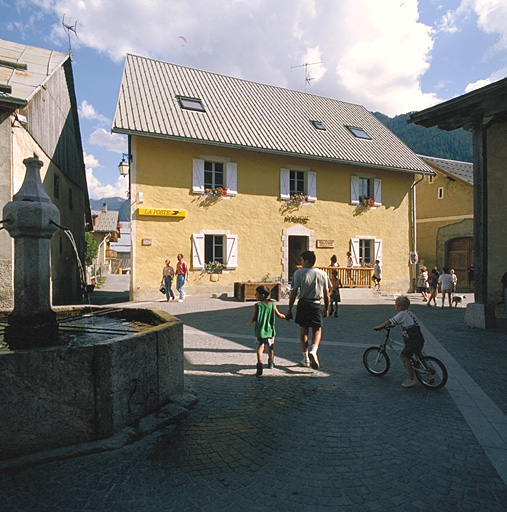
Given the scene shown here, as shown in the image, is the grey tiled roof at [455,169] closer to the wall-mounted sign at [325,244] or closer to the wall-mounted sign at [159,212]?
the wall-mounted sign at [325,244]

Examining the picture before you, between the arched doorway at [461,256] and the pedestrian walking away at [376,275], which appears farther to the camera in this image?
the arched doorway at [461,256]

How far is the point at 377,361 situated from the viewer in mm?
5352

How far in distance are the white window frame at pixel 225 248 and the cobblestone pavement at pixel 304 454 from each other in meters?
10.3

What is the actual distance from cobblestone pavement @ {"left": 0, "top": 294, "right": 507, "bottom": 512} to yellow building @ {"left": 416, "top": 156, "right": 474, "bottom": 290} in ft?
66.5

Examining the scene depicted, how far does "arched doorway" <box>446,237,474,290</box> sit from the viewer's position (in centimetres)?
2342

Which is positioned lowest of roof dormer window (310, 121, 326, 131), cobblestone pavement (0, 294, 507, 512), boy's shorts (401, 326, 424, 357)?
cobblestone pavement (0, 294, 507, 512)

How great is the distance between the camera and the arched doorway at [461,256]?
23.4m

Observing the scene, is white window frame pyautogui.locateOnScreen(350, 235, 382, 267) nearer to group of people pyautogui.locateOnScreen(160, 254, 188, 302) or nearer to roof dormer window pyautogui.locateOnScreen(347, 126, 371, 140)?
roof dormer window pyautogui.locateOnScreen(347, 126, 371, 140)

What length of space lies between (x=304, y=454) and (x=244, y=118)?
55.8 feet

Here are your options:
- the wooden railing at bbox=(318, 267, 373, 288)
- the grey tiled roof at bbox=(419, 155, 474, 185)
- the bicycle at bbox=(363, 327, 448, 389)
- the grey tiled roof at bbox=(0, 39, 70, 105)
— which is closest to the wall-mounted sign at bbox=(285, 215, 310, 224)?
the wooden railing at bbox=(318, 267, 373, 288)

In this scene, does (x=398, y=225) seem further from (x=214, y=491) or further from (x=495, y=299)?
(x=214, y=491)

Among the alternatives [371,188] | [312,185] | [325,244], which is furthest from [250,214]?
[371,188]

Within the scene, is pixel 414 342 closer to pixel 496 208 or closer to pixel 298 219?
pixel 496 208

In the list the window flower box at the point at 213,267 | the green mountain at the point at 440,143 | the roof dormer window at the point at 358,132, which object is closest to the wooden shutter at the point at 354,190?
the roof dormer window at the point at 358,132
